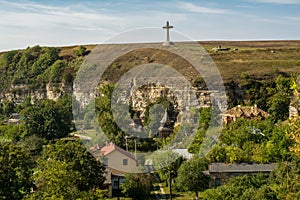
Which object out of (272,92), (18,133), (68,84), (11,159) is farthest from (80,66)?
(11,159)

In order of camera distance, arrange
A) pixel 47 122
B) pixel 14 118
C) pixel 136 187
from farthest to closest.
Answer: pixel 14 118
pixel 47 122
pixel 136 187

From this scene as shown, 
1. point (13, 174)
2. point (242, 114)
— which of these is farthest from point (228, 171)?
point (242, 114)

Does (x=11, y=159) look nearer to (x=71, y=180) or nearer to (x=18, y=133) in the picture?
(x=71, y=180)

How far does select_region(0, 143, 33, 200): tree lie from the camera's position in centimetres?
1675

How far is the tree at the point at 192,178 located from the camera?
22.1m

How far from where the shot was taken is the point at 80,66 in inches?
2454

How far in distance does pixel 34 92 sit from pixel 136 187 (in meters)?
43.3

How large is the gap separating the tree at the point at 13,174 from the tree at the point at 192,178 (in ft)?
24.4

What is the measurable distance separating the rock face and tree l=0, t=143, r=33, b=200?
1560 inches

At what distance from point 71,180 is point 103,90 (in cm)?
2939

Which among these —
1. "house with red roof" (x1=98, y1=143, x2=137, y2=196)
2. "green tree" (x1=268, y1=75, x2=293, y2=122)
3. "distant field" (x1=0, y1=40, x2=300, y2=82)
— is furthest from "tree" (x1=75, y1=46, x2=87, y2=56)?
"house with red roof" (x1=98, y1=143, x2=137, y2=196)

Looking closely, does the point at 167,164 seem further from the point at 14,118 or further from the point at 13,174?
the point at 14,118

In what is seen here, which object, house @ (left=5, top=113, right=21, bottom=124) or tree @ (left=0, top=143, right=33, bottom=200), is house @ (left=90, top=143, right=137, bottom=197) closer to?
tree @ (left=0, top=143, right=33, bottom=200)

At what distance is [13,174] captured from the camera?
56.7 ft
